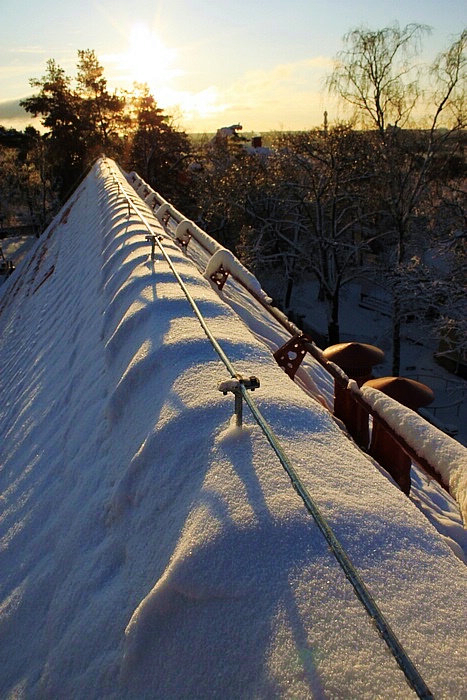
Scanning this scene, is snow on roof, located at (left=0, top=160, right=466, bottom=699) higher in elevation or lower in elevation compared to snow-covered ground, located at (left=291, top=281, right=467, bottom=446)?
higher

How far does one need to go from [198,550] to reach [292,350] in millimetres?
2248

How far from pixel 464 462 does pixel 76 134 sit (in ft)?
85.0

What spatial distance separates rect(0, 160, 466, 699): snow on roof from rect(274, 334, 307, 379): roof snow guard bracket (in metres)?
0.57

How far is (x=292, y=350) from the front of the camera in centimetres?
345

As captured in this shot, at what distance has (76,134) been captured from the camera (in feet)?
77.2

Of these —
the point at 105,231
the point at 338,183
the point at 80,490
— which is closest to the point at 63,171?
the point at 338,183

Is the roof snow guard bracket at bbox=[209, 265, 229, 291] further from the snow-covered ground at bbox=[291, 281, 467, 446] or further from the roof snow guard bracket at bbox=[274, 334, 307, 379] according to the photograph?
the snow-covered ground at bbox=[291, 281, 467, 446]

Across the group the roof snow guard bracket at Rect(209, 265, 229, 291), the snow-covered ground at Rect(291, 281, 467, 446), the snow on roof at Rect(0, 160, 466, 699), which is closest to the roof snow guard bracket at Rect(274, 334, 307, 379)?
the snow on roof at Rect(0, 160, 466, 699)

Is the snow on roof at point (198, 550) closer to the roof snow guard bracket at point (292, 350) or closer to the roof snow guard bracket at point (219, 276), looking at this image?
the roof snow guard bracket at point (292, 350)

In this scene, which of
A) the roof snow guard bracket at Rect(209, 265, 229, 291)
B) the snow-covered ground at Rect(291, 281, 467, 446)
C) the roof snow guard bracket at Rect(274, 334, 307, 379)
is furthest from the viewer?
the snow-covered ground at Rect(291, 281, 467, 446)

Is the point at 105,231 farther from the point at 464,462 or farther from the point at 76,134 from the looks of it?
the point at 76,134

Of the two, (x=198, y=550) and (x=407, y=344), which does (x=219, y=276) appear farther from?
(x=407, y=344)

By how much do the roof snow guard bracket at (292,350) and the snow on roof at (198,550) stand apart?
571mm

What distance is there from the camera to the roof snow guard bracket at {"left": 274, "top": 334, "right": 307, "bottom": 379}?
339 cm
